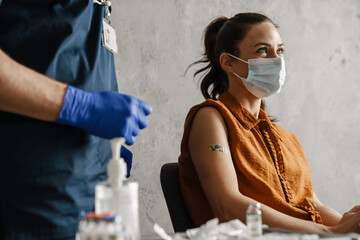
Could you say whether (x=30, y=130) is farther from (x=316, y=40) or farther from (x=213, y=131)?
(x=316, y=40)

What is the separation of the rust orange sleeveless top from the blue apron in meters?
0.51

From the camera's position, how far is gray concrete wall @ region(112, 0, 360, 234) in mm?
2328

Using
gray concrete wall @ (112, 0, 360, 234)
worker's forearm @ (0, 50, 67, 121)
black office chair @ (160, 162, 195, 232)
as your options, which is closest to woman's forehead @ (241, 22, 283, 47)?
black office chair @ (160, 162, 195, 232)

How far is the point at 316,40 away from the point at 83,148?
2.23 metres

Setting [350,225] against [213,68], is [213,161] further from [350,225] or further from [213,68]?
[213,68]

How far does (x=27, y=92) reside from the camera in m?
0.83

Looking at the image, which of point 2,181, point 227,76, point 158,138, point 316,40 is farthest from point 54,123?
point 316,40

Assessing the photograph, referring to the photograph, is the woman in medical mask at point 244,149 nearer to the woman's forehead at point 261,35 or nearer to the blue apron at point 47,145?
the woman's forehead at point 261,35

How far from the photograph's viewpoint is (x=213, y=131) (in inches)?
56.9

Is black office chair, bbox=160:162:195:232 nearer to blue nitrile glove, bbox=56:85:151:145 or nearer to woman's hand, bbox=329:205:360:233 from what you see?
woman's hand, bbox=329:205:360:233

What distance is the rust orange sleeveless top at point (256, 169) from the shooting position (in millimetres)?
1454

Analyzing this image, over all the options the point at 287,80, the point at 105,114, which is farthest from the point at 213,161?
the point at 287,80

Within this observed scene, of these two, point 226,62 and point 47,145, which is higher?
point 226,62

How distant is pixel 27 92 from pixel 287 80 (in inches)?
83.7
